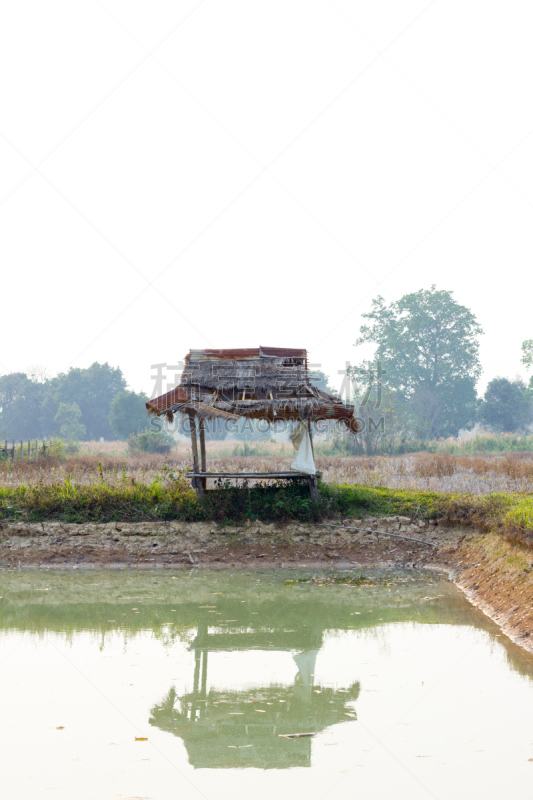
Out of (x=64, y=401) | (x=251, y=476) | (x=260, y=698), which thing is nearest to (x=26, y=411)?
(x=64, y=401)

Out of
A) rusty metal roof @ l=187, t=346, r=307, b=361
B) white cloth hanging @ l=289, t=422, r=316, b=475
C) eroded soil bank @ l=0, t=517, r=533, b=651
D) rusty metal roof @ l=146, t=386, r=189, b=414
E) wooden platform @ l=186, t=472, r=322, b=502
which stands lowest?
eroded soil bank @ l=0, t=517, r=533, b=651

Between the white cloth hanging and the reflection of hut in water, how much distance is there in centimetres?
628

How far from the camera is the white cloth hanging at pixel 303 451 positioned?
1203 centimetres

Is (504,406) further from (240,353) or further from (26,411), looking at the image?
(26,411)

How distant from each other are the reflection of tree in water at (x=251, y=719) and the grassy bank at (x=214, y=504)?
6.26 m

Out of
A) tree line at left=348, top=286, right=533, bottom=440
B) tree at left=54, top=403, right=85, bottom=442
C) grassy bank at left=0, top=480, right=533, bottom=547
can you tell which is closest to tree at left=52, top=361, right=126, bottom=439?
tree at left=54, top=403, right=85, bottom=442

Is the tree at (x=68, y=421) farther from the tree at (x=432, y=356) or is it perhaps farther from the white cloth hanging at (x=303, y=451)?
the white cloth hanging at (x=303, y=451)

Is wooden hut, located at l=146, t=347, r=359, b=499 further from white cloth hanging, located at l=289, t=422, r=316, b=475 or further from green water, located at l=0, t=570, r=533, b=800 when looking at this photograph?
green water, located at l=0, t=570, r=533, b=800

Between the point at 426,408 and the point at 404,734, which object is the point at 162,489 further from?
the point at 426,408

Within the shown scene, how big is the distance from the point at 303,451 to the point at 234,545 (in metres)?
2.13

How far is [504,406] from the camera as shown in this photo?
46375mm

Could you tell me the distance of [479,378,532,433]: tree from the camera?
4653 centimetres

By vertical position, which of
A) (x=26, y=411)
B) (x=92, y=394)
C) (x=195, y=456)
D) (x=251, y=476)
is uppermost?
(x=92, y=394)

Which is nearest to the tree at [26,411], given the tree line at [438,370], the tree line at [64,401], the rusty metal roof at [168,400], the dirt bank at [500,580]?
the tree line at [64,401]
